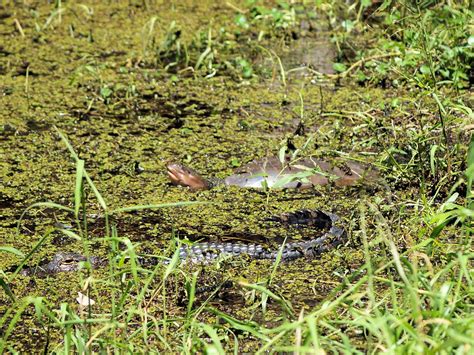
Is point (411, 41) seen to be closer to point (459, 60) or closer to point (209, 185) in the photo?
point (459, 60)

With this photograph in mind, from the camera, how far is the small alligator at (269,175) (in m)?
3.80

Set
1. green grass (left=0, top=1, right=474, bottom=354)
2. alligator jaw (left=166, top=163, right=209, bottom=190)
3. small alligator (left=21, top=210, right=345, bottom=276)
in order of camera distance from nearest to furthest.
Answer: green grass (left=0, top=1, right=474, bottom=354) < small alligator (left=21, top=210, right=345, bottom=276) < alligator jaw (left=166, top=163, right=209, bottom=190)

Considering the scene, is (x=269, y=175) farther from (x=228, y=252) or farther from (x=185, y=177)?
(x=228, y=252)

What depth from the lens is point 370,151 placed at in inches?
163

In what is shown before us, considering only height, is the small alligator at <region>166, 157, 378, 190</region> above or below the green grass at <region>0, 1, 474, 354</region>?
below

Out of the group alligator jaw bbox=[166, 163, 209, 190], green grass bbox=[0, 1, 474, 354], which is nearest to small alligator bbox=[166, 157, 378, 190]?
alligator jaw bbox=[166, 163, 209, 190]

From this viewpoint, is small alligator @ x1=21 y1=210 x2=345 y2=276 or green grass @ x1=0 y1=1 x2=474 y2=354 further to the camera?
small alligator @ x1=21 y1=210 x2=345 y2=276

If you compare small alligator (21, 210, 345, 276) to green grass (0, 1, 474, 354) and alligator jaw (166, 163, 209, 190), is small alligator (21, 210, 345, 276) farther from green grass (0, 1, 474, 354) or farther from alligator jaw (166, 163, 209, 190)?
alligator jaw (166, 163, 209, 190)

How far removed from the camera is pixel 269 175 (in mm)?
3852

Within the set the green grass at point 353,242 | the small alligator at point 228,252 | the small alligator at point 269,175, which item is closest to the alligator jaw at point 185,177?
the small alligator at point 269,175

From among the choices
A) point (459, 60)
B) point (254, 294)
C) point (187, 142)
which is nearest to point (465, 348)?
point (254, 294)

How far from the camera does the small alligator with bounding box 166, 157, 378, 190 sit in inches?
150

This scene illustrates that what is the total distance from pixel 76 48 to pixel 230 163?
1.72m

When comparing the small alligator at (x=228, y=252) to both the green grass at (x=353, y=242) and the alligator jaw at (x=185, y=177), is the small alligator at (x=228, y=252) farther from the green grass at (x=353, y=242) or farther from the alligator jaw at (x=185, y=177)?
the alligator jaw at (x=185, y=177)
